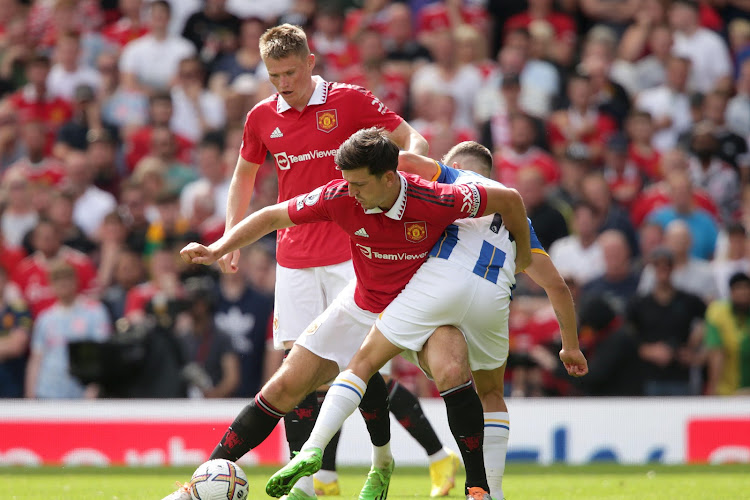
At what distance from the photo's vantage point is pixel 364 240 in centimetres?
611

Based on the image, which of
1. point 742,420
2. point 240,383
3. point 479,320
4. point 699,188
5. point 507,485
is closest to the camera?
point 479,320

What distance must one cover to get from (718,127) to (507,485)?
725cm

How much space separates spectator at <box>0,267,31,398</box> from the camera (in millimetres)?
12289

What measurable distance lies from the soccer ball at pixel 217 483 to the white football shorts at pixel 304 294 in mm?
1375

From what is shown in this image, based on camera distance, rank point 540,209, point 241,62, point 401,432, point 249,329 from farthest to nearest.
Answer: point 241,62
point 540,209
point 249,329
point 401,432

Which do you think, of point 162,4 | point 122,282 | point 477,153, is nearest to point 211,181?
point 122,282

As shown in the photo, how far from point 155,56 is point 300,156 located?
8.97 meters

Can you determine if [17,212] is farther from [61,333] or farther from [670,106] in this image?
[670,106]

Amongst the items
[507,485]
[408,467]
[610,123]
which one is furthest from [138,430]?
[610,123]

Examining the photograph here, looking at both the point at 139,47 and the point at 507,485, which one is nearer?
the point at 507,485

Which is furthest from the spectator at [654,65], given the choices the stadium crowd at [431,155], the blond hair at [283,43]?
the blond hair at [283,43]

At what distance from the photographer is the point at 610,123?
14.4 m

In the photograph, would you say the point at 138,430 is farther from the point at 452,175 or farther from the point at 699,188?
the point at 699,188

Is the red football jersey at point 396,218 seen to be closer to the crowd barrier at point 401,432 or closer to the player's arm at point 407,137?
the player's arm at point 407,137
